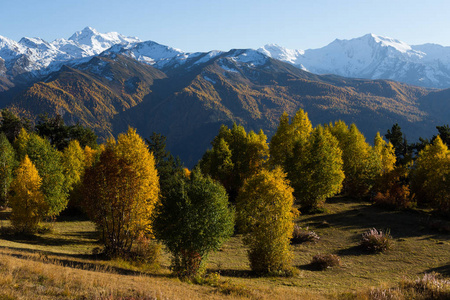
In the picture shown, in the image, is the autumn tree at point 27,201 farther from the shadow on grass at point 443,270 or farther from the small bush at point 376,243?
the shadow on grass at point 443,270

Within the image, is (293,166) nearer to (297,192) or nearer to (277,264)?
(297,192)

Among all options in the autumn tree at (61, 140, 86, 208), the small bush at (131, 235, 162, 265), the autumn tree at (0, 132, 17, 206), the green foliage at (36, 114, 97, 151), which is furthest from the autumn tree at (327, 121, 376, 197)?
the autumn tree at (0, 132, 17, 206)

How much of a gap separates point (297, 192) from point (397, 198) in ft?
61.7

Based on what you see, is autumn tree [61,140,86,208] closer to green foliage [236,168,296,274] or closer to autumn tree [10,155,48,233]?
autumn tree [10,155,48,233]

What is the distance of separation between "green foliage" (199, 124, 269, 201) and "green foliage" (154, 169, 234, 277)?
33446mm

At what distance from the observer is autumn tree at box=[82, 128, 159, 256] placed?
95.8 ft

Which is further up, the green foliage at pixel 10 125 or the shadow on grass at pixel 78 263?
the green foliage at pixel 10 125

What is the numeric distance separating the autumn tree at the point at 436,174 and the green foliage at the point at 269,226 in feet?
110

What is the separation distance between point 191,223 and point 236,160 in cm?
3969

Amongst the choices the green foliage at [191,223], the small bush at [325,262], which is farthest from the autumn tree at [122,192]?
the small bush at [325,262]

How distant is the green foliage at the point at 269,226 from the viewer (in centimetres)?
2944

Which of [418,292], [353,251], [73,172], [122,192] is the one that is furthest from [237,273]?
[73,172]

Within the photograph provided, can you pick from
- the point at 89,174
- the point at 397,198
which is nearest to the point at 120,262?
the point at 89,174

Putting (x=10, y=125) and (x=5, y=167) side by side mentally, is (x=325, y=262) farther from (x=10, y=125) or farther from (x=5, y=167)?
(x=10, y=125)
